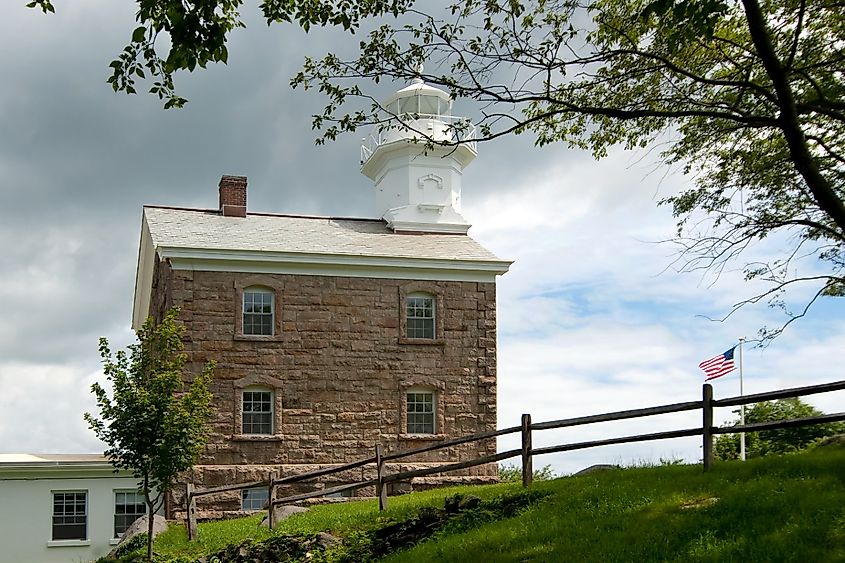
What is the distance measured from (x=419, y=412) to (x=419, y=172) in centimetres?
932

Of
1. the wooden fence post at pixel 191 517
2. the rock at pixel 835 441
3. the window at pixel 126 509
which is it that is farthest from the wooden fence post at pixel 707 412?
the window at pixel 126 509

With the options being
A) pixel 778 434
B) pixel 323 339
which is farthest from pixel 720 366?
pixel 323 339

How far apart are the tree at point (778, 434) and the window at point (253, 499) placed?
11277 millimetres

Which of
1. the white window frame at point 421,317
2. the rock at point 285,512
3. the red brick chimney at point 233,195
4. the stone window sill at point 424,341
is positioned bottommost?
the rock at point 285,512

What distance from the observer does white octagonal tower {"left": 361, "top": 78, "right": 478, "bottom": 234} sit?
33.5 meters

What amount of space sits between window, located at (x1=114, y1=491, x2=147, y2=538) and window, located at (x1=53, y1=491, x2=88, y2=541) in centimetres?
76

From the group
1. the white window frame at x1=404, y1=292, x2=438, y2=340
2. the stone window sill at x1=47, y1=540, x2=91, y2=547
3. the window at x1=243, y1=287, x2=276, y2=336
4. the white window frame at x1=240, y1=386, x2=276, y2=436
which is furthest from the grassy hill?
the stone window sill at x1=47, y1=540, x2=91, y2=547

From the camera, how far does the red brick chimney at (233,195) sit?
3055 centimetres

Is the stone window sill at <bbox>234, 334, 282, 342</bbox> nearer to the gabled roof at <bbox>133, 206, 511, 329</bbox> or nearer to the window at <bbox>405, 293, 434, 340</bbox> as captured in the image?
the gabled roof at <bbox>133, 206, 511, 329</bbox>

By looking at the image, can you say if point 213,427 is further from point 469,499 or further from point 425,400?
point 469,499

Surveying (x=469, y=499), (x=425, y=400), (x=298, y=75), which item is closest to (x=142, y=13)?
(x=298, y=75)

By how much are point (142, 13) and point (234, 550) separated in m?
9.77

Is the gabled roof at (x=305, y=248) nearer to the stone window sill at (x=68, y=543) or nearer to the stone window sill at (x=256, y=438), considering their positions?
the stone window sill at (x=256, y=438)

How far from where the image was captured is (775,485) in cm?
1189
